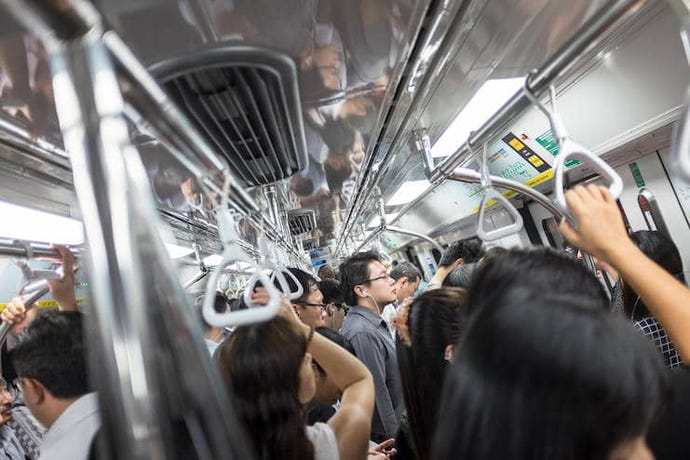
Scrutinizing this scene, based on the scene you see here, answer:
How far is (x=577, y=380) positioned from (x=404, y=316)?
103cm

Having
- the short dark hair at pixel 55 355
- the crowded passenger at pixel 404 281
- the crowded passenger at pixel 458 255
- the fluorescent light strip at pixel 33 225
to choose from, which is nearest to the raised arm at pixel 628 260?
the short dark hair at pixel 55 355

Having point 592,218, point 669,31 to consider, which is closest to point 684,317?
point 592,218

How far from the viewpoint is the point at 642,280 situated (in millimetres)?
832

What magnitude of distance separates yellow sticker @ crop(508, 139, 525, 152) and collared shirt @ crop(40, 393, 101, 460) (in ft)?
9.89

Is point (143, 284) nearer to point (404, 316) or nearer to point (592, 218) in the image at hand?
point (592, 218)

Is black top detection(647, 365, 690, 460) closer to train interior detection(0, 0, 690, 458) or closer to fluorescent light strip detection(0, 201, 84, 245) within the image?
train interior detection(0, 0, 690, 458)

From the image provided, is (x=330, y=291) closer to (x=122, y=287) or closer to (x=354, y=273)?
(x=354, y=273)

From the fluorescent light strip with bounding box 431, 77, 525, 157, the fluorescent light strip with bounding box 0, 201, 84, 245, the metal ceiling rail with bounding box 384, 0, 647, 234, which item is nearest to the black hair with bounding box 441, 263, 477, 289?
the fluorescent light strip with bounding box 431, 77, 525, 157

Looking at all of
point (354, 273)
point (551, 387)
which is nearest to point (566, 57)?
point (551, 387)

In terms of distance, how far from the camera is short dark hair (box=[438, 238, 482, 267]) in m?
3.08

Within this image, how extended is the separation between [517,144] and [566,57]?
2.40 meters

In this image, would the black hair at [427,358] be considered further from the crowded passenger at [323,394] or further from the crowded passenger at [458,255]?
the crowded passenger at [458,255]

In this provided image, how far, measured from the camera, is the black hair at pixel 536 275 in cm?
87

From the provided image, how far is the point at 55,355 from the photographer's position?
1477 millimetres
